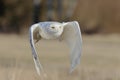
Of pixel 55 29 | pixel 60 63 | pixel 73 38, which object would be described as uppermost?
pixel 55 29

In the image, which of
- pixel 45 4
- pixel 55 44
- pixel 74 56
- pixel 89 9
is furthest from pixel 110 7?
pixel 74 56

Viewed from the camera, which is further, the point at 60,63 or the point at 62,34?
the point at 60,63

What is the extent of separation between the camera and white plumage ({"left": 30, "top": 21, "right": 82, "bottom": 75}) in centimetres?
702

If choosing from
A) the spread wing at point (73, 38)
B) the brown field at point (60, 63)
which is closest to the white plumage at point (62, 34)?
the spread wing at point (73, 38)

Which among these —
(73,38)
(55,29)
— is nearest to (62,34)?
(73,38)

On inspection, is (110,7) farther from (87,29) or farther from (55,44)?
(55,44)

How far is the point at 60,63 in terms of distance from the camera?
15.1 metres

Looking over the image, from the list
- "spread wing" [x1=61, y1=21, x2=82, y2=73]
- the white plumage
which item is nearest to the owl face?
the white plumage

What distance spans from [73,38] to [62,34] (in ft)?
0.41

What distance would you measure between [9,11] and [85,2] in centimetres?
379

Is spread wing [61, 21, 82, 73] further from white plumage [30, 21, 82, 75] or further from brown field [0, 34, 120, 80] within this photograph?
brown field [0, 34, 120, 80]

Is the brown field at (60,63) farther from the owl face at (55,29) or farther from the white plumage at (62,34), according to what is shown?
the owl face at (55,29)

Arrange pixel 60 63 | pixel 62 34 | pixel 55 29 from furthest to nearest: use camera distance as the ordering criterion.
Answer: pixel 60 63
pixel 62 34
pixel 55 29

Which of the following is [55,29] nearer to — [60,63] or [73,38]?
[73,38]
